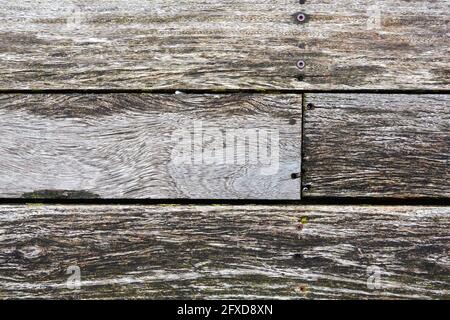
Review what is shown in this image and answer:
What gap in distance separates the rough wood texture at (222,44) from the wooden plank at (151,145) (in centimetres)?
4

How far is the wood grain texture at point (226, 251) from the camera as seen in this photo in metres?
1.04

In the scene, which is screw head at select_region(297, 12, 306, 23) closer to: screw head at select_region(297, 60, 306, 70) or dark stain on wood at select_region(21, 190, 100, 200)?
screw head at select_region(297, 60, 306, 70)

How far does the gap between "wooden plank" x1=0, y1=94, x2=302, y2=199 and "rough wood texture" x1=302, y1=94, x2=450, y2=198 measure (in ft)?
0.15

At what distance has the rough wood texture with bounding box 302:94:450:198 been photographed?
1029mm

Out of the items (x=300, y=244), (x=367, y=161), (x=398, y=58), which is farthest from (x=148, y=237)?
(x=398, y=58)

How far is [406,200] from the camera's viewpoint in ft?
3.43

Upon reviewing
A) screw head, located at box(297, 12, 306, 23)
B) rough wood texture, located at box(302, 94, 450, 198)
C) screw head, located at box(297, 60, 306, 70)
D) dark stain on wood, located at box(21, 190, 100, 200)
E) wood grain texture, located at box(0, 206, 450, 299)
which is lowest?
wood grain texture, located at box(0, 206, 450, 299)

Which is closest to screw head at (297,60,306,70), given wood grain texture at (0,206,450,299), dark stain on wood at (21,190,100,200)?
wood grain texture at (0,206,450,299)

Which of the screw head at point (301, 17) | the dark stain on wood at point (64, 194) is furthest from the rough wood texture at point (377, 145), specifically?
the dark stain on wood at point (64, 194)

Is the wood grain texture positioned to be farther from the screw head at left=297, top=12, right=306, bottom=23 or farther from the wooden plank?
the screw head at left=297, top=12, right=306, bottom=23

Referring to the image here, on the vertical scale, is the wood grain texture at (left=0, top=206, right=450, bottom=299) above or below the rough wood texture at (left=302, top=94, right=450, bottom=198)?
below

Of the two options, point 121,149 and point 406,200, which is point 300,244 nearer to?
point 406,200

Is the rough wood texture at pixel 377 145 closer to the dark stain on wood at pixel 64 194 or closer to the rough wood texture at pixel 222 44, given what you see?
the rough wood texture at pixel 222 44

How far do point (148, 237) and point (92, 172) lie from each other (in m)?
0.16
